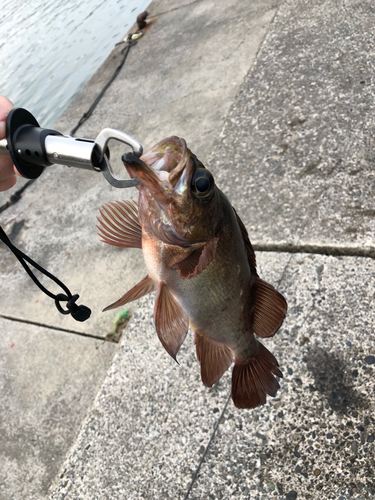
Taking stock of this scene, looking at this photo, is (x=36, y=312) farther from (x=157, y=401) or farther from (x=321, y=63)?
A: (x=321, y=63)

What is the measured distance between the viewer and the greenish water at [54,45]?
8.17 m

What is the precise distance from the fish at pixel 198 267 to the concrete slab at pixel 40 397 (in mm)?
1329

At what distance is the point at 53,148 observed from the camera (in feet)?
3.99

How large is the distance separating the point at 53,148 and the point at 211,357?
105 centimetres

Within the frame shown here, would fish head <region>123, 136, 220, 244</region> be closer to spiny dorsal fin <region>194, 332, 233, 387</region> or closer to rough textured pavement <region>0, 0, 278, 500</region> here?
spiny dorsal fin <region>194, 332, 233, 387</region>

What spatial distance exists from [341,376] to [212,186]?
4.46 ft

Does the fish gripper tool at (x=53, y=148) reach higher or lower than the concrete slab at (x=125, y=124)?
higher

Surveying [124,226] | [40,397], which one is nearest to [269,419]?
[124,226]

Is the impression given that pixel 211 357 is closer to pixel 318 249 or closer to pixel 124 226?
pixel 124 226

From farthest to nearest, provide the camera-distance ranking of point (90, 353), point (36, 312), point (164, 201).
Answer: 1. point (36, 312)
2. point (90, 353)
3. point (164, 201)

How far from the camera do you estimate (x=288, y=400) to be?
7.02 feet

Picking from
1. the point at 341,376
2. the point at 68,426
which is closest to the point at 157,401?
the point at 68,426

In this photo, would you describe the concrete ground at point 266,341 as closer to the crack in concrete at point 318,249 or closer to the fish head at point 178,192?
the crack in concrete at point 318,249

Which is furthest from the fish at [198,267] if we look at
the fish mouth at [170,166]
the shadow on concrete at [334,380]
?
the shadow on concrete at [334,380]
